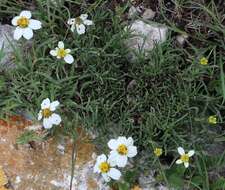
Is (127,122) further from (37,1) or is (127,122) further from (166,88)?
(37,1)

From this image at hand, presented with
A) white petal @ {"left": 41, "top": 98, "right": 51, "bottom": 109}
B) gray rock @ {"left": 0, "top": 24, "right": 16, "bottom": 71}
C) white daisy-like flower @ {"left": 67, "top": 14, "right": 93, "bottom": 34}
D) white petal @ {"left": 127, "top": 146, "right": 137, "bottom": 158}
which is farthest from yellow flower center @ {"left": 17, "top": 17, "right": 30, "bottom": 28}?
white petal @ {"left": 127, "top": 146, "right": 137, "bottom": 158}

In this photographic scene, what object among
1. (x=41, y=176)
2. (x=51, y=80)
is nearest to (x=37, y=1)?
(x=51, y=80)

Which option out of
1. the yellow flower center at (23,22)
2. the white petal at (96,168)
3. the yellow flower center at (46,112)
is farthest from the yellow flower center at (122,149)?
the yellow flower center at (23,22)

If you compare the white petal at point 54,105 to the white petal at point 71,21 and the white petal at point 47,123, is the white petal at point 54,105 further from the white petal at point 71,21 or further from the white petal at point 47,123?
the white petal at point 71,21

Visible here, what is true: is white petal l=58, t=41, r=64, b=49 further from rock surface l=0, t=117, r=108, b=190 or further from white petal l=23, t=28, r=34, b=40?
rock surface l=0, t=117, r=108, b=190

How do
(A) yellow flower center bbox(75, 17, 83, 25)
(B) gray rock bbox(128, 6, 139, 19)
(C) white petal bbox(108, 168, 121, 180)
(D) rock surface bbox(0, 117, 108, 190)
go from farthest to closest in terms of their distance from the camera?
(B) gray rock bbox(128, 6, 139, 19)
(A) yellow flower center bbox(75, 17, 83, 25)
(D) rock surface bbox(0, 117, 108, 190)
(C) white petal bbox(108, 168, 121, 180)

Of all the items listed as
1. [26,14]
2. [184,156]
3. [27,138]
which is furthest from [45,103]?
[184,156]
